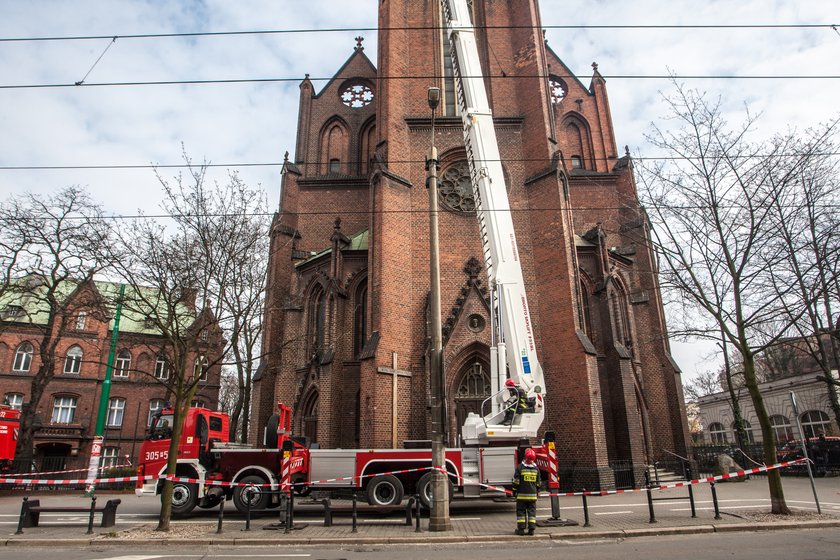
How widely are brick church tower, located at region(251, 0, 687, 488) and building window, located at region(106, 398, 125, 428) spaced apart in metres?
17.3

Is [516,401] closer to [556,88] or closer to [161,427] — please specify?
[161,427]

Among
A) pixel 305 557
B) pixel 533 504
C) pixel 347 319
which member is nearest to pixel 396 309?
pixel 347 319

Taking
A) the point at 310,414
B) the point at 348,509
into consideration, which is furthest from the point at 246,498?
the point at 310,414

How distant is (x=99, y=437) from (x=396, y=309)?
11.1 metres

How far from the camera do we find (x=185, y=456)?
13359 mm

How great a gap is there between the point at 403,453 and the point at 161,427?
6615mm

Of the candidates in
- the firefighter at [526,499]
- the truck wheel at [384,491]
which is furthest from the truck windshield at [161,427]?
the firefighter at [526,499]

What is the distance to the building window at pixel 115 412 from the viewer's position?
33.3m

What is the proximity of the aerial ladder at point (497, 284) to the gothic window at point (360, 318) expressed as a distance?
676cm

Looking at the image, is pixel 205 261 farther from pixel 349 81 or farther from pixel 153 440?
pixel 349 81

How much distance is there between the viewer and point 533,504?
892cm

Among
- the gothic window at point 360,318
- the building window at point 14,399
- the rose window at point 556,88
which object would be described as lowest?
the building window at point 14,399

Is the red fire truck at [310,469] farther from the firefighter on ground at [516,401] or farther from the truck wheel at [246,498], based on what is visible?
the firefighter on ground at [516,401]

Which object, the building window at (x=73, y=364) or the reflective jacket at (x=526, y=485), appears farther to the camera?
the building window at (x=73, y=364)
